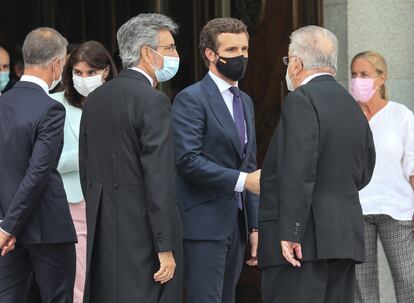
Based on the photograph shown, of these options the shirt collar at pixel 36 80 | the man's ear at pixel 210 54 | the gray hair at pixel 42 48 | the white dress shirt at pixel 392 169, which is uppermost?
the gray hair at pixel 42 48

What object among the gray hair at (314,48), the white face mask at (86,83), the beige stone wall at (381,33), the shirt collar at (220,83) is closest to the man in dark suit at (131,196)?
the gray hair at (314,48)

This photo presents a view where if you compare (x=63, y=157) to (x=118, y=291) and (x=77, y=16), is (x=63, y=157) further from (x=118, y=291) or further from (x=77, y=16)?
(x=77, y=16)

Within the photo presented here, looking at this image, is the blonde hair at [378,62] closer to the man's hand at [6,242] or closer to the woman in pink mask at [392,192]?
the woman in pink mask at [392,192]

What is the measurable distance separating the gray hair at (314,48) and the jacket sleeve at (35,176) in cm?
134

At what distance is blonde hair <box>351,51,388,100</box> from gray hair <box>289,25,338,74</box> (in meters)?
1.64

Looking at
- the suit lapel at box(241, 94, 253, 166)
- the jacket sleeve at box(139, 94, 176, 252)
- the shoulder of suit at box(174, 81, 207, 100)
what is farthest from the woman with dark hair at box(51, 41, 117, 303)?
the jacket sleeve at box(139, 94, 176, 252)

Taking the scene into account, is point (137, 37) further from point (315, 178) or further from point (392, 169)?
point (392, 169)

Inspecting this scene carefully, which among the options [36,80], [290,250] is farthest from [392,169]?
[36,80]

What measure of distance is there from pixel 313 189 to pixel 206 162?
3.06 ft

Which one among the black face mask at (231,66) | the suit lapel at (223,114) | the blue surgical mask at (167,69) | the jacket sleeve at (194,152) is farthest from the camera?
the black face mask at (231,66)

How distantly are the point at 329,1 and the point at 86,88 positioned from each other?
202 cm

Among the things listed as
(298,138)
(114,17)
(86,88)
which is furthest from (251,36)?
(114,17)

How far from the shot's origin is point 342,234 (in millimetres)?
5258

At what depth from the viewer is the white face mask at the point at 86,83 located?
21.5 ft
